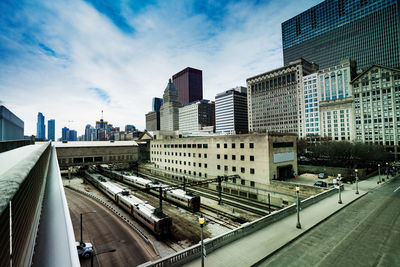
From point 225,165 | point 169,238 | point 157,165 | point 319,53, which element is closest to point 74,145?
point 157,165

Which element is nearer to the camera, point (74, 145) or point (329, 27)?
point (74, 145)

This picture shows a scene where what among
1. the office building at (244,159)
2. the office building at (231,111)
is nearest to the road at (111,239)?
the office building at (244,159)

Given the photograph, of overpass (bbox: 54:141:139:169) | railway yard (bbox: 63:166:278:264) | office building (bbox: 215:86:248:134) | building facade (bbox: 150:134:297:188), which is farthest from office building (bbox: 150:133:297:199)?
office building (bbox: 215:86:248:134)

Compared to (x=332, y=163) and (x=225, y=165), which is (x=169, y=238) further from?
(x=332, y=163)

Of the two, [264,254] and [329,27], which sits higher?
[329,27]

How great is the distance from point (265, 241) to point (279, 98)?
147 metres

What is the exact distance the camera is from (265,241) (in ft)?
58.2

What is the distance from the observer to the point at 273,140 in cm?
4675

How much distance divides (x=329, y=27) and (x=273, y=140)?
208121mm

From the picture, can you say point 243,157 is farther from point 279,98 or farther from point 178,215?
point 279,98

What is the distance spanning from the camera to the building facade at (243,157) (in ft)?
151

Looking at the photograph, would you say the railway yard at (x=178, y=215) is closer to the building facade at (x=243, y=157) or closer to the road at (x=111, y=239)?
the road at (x=111, y=239)

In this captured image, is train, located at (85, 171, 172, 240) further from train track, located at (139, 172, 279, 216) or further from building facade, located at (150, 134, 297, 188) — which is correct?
building facade, located at (150, 134, 297, 188)

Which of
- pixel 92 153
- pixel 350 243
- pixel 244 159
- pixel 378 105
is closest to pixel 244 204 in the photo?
pixel 244 159
